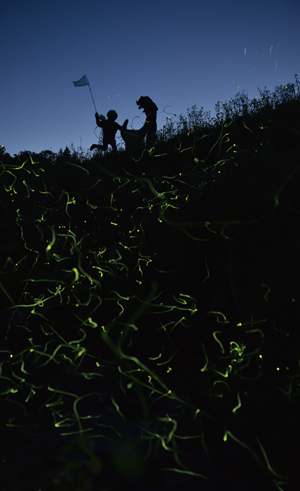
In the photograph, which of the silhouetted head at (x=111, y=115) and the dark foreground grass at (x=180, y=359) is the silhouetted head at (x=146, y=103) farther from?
the dark foreground grass at (x=180, y=359)

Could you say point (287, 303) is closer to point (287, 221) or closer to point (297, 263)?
point (297, 263)

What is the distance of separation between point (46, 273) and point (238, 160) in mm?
2811

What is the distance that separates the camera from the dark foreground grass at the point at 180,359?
2.26 meters

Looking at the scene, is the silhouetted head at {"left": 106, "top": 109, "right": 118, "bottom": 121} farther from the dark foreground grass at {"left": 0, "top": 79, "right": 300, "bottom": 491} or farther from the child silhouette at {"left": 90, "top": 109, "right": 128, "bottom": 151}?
the dark foreground grass at {"left": 0, "top": 79, "right": 300, "bottom": 491}

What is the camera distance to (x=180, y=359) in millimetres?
3303

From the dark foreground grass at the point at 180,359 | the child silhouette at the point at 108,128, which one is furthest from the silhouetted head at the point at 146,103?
the dark foreground grass at the point at 180,359

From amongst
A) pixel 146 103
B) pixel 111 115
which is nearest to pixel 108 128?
pixel 111 115

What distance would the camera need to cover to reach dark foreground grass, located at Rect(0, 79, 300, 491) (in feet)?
7.40


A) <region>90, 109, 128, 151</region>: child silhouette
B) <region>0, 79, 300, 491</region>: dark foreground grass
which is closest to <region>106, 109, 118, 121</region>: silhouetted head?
<region>90, 109, 128, 151</region>: child silhouette

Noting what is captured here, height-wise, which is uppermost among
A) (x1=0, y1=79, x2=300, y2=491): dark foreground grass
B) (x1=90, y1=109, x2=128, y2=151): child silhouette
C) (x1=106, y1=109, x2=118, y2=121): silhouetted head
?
(x1=106, y1=109, x2=118, y2=121): silhouetted head

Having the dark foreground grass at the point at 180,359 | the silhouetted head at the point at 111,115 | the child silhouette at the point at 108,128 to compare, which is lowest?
the dark foreground grass at the point at 180,359

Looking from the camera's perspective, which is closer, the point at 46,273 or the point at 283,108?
the point at 46,273

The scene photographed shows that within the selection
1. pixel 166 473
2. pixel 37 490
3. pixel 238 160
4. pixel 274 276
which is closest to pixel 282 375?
pixel 274 276

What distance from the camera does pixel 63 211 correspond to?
19.2ft
